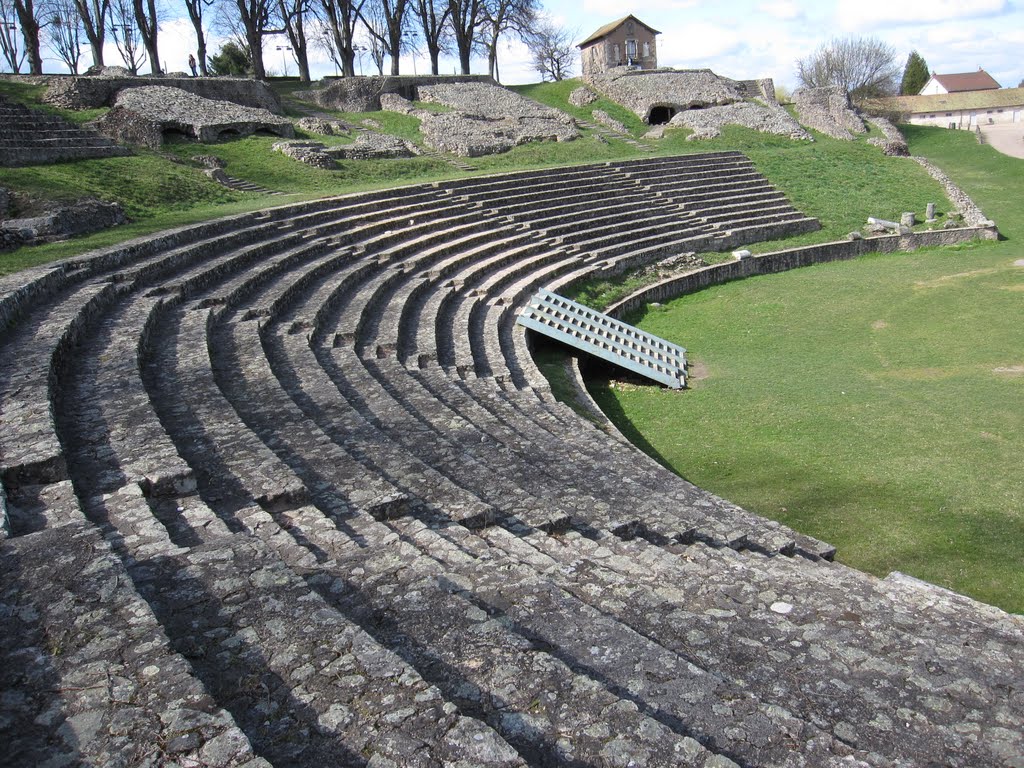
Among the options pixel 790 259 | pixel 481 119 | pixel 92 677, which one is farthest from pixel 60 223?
pixel 481 119

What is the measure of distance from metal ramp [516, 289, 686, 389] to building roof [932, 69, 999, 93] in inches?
3428

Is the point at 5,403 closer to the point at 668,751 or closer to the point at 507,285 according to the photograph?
the point at 668,751

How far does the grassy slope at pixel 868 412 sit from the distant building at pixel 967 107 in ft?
173

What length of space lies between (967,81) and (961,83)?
0.94 meters

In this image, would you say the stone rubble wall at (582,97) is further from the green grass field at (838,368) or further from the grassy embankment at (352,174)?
the green grass field at (838,368)

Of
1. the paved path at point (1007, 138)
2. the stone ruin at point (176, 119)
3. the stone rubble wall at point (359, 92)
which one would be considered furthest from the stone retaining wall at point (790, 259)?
the stone rubble wall at point (359, 92)

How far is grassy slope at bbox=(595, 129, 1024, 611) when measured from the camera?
25.3ft

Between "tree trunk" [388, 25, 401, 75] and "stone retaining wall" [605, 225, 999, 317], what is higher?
"tree trunk" [388, 25, 401, 75]

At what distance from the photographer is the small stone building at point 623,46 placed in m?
48.2

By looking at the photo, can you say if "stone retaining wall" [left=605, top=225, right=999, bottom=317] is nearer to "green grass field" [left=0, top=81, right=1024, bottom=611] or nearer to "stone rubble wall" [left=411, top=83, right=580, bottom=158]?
"green grass field" [left=0, top=81, right=1024, bottom=611]

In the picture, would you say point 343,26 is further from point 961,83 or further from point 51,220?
point 961,83

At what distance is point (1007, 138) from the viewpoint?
4194 centimetres

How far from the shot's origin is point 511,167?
27141mm

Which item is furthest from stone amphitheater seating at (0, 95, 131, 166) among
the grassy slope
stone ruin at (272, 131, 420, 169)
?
the grassy slope
